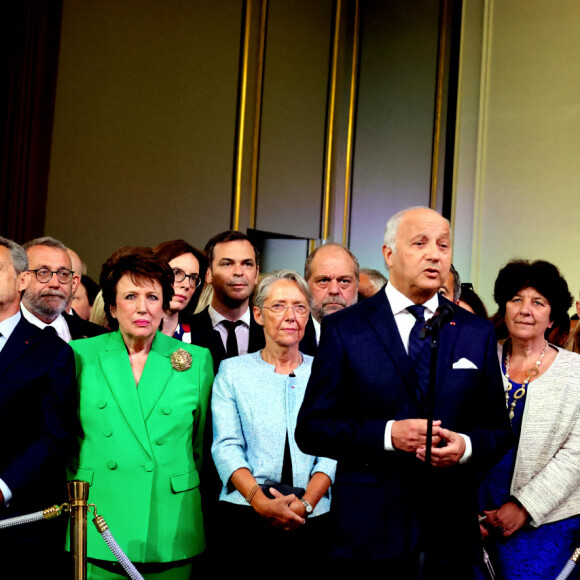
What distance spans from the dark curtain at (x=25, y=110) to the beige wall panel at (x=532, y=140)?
3.55 meters

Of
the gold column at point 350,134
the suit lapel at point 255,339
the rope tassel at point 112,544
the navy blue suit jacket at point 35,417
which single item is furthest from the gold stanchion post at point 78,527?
the gold column at point 350,134

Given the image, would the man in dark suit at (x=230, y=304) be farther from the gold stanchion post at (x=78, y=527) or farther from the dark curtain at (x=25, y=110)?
the dark curtain at (x=25, y=110)

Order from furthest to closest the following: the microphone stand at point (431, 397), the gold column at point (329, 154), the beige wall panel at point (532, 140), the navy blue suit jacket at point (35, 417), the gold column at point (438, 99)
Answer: the gold column at point (438, 99)
the gold column at point (329, 154)
the beige wall panel at point (532, 140)
the navy blue suit jacket at point (35, 417)
the microphone stand at point (431, 397)

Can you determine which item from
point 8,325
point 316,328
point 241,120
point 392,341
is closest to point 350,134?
point 241,120

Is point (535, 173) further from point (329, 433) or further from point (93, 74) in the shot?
point (329, 433)

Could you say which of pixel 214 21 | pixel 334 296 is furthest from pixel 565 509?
pixel 214 21

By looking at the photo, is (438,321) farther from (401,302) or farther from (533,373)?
(533,373)

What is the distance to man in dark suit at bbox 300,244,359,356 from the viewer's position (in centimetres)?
369

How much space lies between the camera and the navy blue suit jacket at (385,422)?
2.03 m

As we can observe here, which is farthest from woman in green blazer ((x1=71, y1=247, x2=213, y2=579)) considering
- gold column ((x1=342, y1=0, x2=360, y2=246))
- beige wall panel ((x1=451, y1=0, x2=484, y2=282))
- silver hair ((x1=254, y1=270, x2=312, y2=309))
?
gold column ((x1=342, y1=0, x2=360, y2=246))

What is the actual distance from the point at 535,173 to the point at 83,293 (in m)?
3.86

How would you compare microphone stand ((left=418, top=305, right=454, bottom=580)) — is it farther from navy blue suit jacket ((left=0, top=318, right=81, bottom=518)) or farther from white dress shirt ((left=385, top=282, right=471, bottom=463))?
navy blue suit jacket ((left=0, top=318, right=81, bottom=518))

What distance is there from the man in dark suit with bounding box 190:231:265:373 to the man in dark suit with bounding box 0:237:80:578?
0.80m

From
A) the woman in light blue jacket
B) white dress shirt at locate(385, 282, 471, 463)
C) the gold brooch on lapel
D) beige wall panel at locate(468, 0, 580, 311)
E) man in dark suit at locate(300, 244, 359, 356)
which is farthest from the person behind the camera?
beige wall panel at locate(468, 0, 580, 311)
